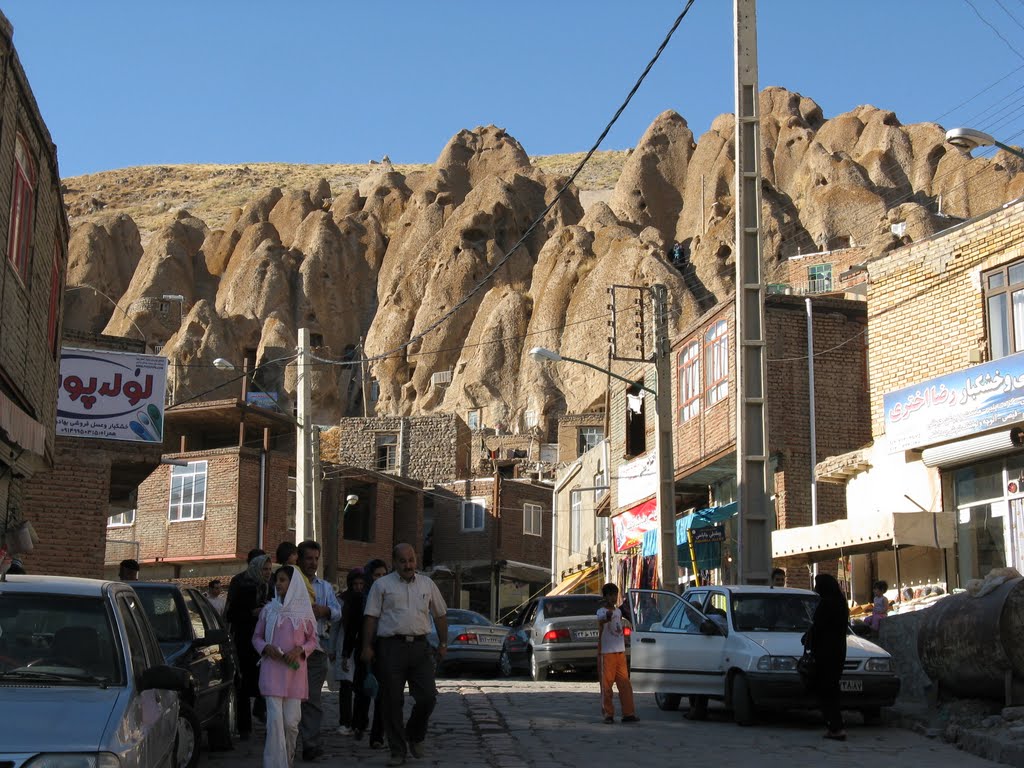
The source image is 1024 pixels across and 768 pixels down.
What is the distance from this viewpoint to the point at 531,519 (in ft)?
168

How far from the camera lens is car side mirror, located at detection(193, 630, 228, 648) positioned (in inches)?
382

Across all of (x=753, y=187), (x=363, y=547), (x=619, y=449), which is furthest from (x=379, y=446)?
(x=753, y=187)

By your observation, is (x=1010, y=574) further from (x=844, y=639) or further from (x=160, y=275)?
(x=160, y=275)

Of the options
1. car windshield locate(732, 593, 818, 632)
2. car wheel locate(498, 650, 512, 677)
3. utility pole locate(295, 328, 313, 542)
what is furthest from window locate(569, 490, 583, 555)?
car windshield locate(732, 593, 818, 632)

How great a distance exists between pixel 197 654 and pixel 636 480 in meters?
24.9

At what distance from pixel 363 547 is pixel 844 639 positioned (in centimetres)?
3497

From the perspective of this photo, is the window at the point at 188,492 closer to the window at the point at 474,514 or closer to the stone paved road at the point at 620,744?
the window at the point at 474,514

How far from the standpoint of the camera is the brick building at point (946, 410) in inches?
765

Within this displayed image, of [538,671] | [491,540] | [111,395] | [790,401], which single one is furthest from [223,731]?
[491,540]

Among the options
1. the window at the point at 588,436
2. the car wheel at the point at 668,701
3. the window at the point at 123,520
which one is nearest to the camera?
the car wheel at the point at 668,701

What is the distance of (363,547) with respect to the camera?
45.1 m

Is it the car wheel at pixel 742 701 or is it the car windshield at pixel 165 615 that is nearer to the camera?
the car windshield at pixel 165 615

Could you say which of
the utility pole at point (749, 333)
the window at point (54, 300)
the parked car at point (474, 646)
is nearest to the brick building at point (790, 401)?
the parked car at point (474, 646)

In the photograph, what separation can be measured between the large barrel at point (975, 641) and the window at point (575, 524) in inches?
1282
